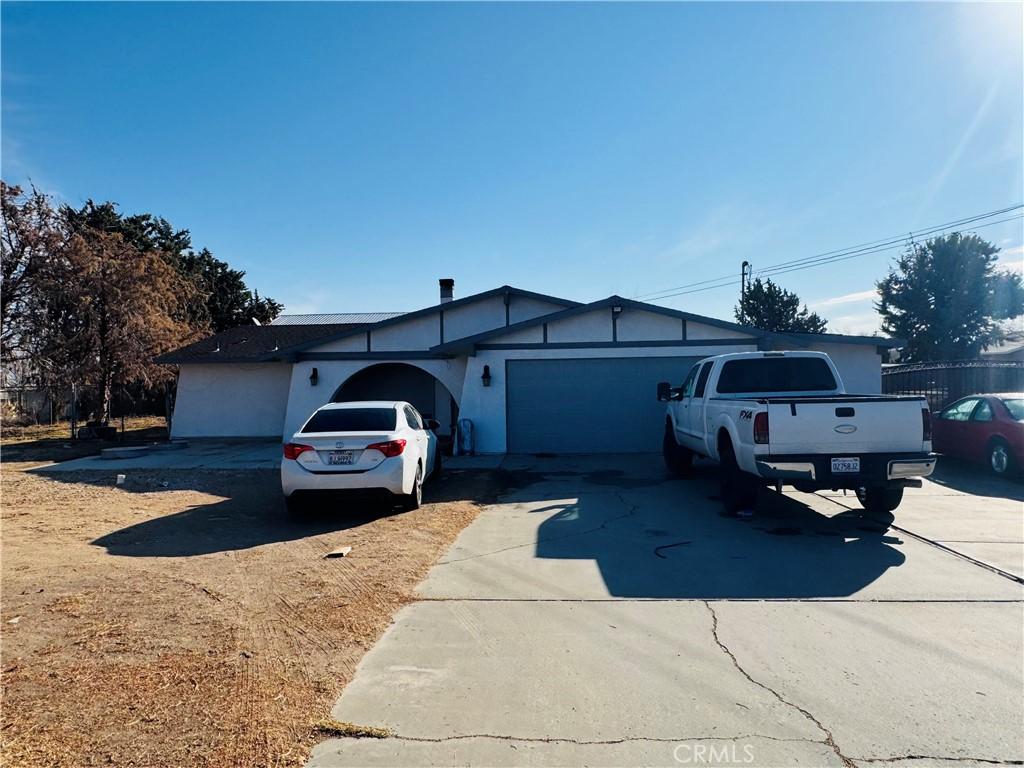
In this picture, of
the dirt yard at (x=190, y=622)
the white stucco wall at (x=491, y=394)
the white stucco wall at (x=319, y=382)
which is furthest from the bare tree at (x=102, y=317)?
the dirt yard at (x=190, y=622)

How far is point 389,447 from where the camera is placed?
8.54 meters

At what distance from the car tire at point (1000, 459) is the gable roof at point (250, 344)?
14244 mm

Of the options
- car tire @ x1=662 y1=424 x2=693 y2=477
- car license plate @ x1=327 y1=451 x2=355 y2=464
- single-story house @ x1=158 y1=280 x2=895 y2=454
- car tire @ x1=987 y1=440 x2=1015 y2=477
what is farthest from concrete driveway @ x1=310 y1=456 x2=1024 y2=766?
single-story house @ x1=158 y1=280 x2=895 y2=454

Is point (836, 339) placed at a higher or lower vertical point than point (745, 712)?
higher

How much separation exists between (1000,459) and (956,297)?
88.1 ft

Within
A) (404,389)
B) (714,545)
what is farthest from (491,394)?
(714,545)

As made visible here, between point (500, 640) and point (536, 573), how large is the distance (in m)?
1.64

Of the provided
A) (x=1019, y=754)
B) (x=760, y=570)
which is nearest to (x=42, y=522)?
(x=760, y=570)

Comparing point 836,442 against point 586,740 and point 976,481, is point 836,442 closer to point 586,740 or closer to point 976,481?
point 586,740

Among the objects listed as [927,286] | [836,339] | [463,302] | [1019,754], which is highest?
[927,286]

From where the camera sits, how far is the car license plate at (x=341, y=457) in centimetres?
842

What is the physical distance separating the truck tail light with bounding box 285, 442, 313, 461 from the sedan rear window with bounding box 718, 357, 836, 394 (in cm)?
592

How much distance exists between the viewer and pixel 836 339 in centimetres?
1619

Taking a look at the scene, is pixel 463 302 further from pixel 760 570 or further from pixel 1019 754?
pixel 1019 754
